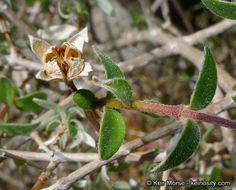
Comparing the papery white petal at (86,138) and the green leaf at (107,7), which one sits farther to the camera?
the green leaf at (107,7)

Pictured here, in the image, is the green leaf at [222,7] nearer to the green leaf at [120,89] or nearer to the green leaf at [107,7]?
the green leaf at [120,89]

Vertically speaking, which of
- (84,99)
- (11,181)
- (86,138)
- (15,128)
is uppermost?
(84,99)

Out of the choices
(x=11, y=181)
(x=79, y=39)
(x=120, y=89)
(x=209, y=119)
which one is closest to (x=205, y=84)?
(x=209, y=119)

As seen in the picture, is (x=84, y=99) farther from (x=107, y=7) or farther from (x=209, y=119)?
(x=107, y=7)

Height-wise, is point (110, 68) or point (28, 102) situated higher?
point (110, 68)

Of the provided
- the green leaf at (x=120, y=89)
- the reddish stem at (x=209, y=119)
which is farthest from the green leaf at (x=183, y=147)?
the green leaf at (x=120, y=89)

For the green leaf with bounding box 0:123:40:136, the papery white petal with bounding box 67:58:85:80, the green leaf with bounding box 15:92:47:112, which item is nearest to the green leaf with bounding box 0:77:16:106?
the green leaf with bounding box 15:92:47:112
